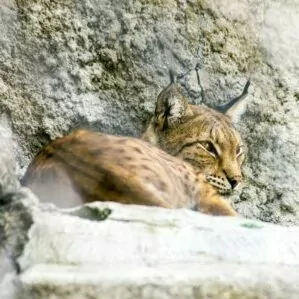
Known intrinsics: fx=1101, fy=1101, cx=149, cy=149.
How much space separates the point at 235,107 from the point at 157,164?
1101mm

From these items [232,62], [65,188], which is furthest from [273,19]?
[65,188]

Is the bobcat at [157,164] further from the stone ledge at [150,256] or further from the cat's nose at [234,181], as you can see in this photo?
the stone ledge at [150,256]

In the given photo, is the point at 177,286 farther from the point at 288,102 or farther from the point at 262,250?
the point at 288,102

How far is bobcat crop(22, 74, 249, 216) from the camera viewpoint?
323 centimetres

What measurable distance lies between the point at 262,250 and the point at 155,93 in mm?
1906

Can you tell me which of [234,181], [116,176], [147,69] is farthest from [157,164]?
[147,69]

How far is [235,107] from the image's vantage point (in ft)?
15.1

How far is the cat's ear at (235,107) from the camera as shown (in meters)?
4.58

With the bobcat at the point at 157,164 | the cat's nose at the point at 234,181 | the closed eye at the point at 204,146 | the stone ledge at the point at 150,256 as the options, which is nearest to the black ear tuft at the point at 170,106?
the bobcat at the point at 157,164

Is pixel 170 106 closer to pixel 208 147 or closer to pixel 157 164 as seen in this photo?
pixel 208 147

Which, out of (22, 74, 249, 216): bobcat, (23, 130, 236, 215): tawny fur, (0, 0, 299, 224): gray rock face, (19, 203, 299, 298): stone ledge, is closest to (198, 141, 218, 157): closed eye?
(22, 74, 249, 216): bobcat

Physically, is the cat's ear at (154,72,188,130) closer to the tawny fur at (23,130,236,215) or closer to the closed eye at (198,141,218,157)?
the closed eye at (198,141,218,157)

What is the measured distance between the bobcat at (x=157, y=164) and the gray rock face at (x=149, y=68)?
0.14 m

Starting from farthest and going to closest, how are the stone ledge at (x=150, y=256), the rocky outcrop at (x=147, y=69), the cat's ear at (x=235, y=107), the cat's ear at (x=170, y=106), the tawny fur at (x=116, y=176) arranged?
the cat's ear at (x=235, y=107), the cat's ear at (x=170, y=106), the rocky outcrop at (x=147, y=69), the tawny fur at (x=116, y=176), the stone ledge at (x=150, y=256)
